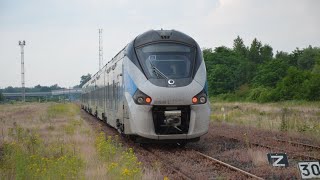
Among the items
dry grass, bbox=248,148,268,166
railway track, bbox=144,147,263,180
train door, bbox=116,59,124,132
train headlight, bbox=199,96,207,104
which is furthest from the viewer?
train door, bbox=116,59,124,132

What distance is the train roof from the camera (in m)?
14.8

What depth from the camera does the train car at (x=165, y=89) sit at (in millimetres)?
13609

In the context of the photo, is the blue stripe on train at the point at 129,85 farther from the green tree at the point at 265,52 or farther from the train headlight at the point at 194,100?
the green tree at the point at 265,52

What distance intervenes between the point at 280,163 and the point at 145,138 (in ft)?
19.3

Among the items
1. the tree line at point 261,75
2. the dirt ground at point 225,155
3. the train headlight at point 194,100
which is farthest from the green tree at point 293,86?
the train headlight at point 194,100

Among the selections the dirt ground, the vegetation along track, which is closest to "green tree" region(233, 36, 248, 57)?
the dirt ground

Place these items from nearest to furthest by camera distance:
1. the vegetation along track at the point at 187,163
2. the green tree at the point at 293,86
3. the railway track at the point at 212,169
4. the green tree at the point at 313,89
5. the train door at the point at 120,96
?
the railway track at the point at 212,169, the vegetation along track at the point at 187,163, the train door at the point at 120,96, the green tree at the point at 313,89, the green tree at the point at 293,86

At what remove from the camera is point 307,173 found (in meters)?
8.02

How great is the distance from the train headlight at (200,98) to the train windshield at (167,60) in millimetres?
696

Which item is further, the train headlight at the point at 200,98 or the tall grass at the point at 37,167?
the train headlight at the point at 200,98

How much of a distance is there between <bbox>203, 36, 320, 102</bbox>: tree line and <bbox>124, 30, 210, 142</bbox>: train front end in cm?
4083

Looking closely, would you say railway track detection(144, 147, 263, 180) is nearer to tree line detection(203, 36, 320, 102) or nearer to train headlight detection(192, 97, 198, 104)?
train headlight detection(192, 97, 198, 104)

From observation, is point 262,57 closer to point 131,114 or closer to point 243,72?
point 243,72

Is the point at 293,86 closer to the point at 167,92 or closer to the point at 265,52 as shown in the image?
the point at 167,92
